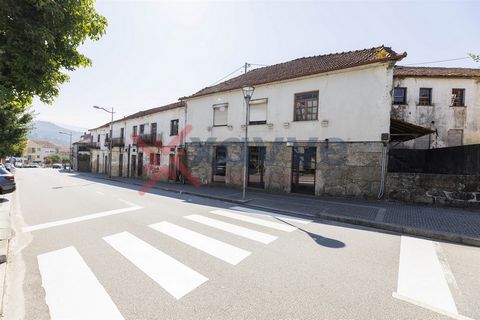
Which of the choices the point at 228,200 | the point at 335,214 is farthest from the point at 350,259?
the point at 228,200

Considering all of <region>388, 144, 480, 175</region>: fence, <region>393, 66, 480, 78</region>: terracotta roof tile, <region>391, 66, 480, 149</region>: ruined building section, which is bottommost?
<region>388, 144, 480, 175</region>: fence

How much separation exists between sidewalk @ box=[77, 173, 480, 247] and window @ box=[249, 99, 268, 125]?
510 cm

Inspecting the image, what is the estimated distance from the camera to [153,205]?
9.17m

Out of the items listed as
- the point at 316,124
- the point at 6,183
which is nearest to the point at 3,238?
the point at 6,183

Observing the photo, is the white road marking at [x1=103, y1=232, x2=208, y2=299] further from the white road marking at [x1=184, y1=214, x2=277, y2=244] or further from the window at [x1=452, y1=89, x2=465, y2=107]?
the window at [x1=452, y1=89, x2=465, y2=107]

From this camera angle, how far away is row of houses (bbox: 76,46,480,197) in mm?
10688

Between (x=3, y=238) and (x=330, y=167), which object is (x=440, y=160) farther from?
(x=3, y=238)

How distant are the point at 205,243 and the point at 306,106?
9.80 metres

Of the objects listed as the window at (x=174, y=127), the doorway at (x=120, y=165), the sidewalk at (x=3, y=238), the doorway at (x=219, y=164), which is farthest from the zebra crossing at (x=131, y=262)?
the doorway at (x=120, y=165)

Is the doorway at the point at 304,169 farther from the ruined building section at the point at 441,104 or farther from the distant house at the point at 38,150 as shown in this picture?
the distant house at the point at 38,150

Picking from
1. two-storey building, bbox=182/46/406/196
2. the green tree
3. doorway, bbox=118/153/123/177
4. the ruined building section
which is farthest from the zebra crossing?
doorway, bbox=118/153/123/177

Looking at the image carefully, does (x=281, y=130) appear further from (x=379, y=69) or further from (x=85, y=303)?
(x=85, y=303)

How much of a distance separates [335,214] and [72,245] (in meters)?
7.09

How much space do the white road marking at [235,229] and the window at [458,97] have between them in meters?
20.1
